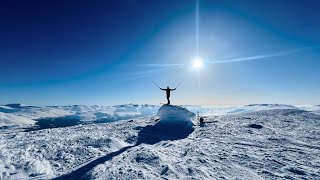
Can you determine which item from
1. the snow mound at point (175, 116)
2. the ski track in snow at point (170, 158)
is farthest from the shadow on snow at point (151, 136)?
the snow mound at point (175, 116)

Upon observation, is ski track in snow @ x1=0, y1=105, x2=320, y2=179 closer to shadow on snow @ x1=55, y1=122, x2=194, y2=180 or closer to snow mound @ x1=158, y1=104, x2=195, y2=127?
shadow on snow @ x1=55, y1=122, x2=194, y2=180

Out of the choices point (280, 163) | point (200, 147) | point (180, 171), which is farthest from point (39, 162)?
point (280, 163)

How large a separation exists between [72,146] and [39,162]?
12.1ft

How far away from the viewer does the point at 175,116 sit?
101 feet

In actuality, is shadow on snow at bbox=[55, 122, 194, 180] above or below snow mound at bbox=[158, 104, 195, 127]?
below

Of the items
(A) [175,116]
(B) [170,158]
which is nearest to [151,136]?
(A) [175,116]

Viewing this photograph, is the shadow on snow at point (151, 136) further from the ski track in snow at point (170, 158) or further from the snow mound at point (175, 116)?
the snow mound at point (175, 116)

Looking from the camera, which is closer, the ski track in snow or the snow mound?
the ski track in snow

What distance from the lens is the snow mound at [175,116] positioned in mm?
30531

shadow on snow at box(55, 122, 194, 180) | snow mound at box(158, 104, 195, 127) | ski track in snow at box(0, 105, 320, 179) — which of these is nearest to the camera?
ski track in snow at box(0, 105, 320, 179)

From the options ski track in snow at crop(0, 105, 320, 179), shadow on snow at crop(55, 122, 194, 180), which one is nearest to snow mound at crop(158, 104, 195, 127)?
shadow on snow at crop(55, 122, 194, 180)

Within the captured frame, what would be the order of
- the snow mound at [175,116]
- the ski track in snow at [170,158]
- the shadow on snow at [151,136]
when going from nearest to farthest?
the ski track in snow at [170,158] < the shadow on snow at [151,136] < the snow mound at [175,116]

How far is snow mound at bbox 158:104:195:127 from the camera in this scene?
100 ft

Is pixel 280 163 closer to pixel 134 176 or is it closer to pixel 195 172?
A: pixel 195 172
